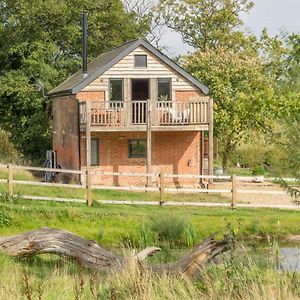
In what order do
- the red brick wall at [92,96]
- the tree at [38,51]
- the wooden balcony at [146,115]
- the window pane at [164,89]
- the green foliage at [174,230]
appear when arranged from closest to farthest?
the green foliage at [174,230] < the wooden balcony at [146,115] < the red brick wall at [92,96] < the window pane at [164,89] < the tree at [38,51]

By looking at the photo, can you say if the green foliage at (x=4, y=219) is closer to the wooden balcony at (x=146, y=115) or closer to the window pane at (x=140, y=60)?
the wooden balcony at (x=146, y=115)

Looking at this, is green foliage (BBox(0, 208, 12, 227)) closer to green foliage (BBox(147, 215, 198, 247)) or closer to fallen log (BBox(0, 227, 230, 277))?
green foliage (BBox(147, 215, 198, 247))

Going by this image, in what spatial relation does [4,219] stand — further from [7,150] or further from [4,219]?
[7,150]

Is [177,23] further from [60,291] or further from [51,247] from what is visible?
[60,291]

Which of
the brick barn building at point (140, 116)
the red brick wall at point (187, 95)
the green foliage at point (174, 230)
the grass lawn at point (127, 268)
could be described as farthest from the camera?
the red brick wall at point (187, 95)

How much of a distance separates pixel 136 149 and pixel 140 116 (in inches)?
85.0

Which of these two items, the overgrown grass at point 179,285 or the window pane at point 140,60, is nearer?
the overgrown grass at point 179,285

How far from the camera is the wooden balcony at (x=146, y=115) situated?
30.2m

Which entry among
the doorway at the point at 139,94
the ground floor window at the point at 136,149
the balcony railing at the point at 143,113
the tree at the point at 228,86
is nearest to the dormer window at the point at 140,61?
the doorway at the point at 139,94

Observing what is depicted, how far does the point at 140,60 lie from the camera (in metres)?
31.9

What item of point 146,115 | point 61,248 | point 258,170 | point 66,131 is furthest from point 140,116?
point 61,248

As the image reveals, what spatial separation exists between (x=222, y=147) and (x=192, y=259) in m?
30.7

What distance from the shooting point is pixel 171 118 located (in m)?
30.8

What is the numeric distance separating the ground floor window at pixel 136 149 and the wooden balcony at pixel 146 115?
1.95 metres
